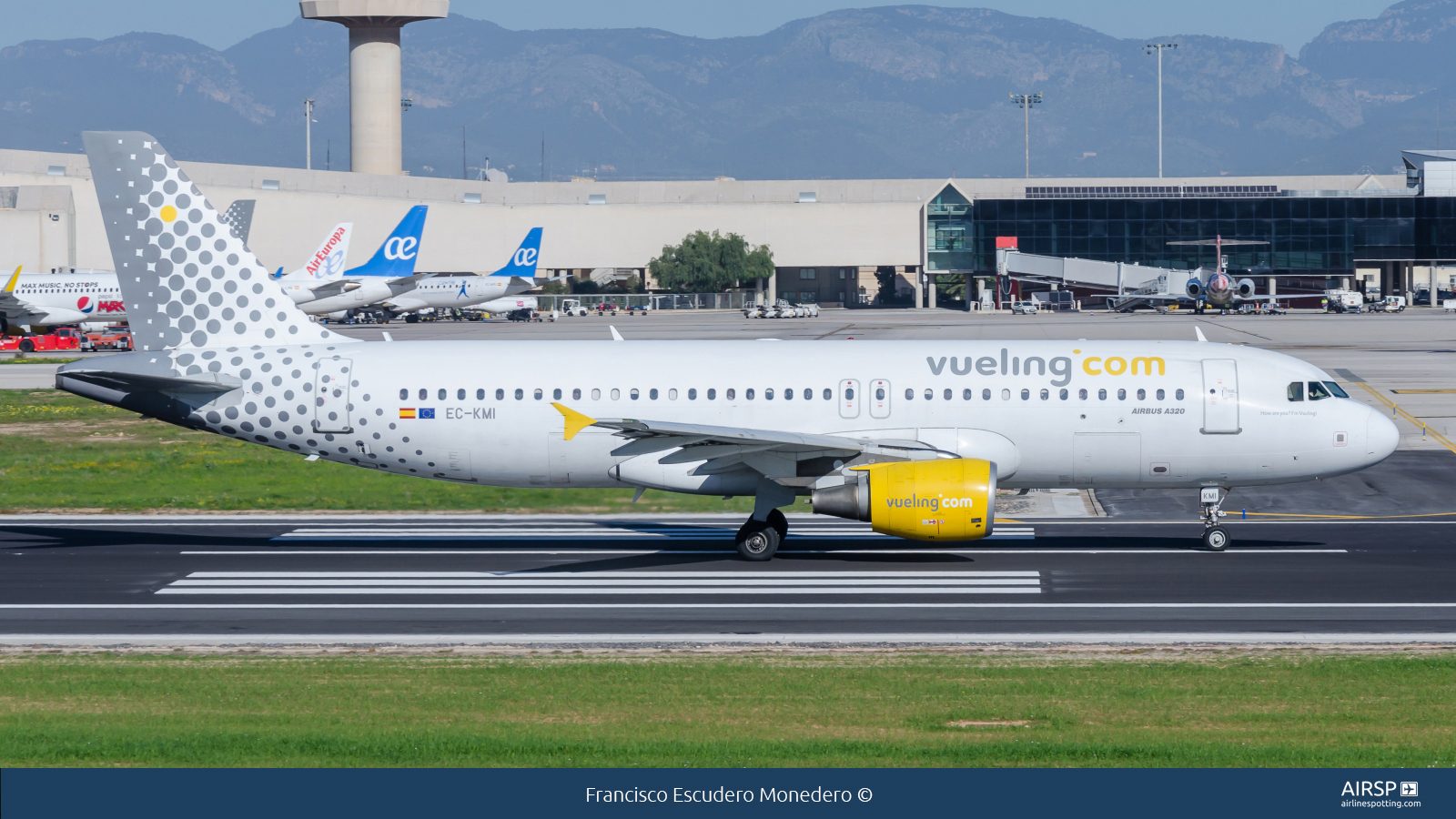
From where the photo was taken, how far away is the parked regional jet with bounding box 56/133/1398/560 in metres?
26.8

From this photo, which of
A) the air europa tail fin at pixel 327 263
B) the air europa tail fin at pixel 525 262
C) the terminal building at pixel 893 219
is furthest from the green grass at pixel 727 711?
the terminal building at pixel 893 219

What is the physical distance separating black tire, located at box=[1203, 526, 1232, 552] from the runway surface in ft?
0.99

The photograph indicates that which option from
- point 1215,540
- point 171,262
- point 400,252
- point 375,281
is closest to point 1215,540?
point 1215,540

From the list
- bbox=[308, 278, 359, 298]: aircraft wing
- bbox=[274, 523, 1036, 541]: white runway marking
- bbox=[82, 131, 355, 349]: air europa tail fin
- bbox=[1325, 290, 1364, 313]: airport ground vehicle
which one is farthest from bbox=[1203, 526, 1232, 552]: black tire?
bbox=[1325, 290, 1364, 313]: airport ground vehicle

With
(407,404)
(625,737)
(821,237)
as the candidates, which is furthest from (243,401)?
(821,237)

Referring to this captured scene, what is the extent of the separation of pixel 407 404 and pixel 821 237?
166m

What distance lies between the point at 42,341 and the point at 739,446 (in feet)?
289

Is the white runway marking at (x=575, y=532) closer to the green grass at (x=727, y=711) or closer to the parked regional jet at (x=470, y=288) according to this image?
the green grass at (x=727, y=711)

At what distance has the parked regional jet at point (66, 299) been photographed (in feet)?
322

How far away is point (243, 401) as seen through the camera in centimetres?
2717

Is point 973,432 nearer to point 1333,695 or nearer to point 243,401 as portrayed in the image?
point 1333,695

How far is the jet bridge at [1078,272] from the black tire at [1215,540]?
450 ft

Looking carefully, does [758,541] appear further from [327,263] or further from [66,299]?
[327,263]

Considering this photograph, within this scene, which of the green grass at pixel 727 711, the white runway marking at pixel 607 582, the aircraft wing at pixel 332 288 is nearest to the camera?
the green grass at pixel 727 711
